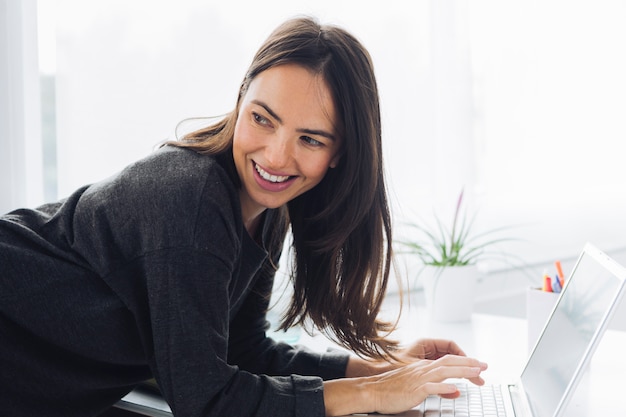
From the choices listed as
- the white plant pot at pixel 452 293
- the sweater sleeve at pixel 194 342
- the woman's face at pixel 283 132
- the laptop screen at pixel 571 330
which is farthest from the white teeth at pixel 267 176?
the white plant pot at pixel 452 293

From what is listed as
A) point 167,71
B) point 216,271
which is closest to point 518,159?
point 167,71

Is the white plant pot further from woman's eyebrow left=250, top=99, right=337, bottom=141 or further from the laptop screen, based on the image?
woman's eyebrow left=250, top=99, right=337, bottom=141

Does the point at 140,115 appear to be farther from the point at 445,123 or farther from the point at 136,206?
the point at 445,123

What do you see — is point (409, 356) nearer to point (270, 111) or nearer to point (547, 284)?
point (547, 284)

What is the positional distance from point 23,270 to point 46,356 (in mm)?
134

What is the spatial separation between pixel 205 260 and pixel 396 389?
0.33 metres

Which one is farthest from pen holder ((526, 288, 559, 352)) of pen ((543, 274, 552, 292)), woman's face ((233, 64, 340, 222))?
woman's face ((233, 64, 340, 222))

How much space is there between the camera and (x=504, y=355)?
1.34m

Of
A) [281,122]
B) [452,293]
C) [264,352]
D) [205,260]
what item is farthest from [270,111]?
[452,293]

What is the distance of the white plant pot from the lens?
163cm

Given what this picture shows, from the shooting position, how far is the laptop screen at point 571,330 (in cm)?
88

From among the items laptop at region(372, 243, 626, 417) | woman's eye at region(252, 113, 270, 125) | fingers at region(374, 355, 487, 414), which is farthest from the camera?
woman's eye at region(252, 113, 270, 125)

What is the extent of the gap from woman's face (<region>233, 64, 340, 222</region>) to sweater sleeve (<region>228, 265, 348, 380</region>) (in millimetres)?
280

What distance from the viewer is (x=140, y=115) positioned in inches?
67.6
